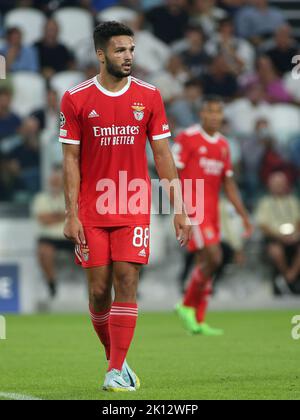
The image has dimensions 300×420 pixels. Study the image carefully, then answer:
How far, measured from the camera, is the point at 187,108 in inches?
628

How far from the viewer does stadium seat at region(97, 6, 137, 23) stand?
17.0m

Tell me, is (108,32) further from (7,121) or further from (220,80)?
(220,80)

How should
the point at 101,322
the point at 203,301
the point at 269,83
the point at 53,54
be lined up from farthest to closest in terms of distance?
the point at 269,83 → the point at 53,54 → the point at 203,301 → the point at 101,322

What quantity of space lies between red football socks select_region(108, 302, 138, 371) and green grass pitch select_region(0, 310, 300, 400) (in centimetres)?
26

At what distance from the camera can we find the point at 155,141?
6789 mm

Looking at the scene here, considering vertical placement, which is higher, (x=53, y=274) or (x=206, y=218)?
(x=206, y=218)

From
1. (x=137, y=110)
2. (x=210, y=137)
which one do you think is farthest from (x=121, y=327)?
(x=210, y=137)

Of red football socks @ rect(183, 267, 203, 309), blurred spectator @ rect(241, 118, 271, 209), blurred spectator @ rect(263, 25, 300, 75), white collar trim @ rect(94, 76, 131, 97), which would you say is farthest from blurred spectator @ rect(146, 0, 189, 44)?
white collar trim @ rect(94, 76, 131, 97)

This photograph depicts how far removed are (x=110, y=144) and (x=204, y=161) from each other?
5100 millimetres

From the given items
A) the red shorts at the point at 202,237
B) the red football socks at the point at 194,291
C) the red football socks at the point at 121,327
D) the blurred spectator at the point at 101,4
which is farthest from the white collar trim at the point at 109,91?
the blurred spectator at the point at 101,4

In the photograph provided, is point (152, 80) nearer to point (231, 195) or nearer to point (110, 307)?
point (231, 195)

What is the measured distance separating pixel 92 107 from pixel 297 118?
398 inches
